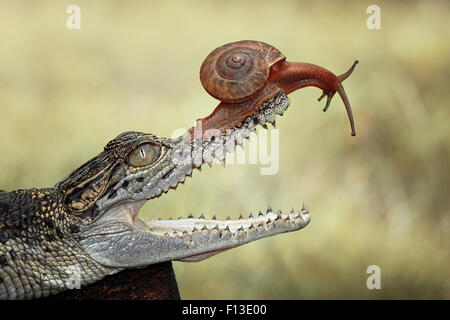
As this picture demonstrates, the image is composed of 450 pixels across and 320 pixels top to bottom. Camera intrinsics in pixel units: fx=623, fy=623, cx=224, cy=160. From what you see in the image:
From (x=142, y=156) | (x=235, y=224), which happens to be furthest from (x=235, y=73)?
(x=235, y=224)

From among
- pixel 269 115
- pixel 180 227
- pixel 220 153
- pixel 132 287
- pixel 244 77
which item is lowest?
pixel 132 287

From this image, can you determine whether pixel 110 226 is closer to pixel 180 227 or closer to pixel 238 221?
pixel 180 227

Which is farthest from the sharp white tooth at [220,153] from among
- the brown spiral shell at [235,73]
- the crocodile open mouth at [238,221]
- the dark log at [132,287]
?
the dark log at [132,287]

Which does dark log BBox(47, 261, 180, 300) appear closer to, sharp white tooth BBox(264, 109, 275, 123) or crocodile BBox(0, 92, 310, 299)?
crocodile BBox(0, 92, 310, 299)

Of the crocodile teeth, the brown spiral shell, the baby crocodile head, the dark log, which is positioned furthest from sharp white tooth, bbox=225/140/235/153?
the dark log

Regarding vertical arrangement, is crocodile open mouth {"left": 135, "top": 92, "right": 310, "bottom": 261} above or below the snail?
below

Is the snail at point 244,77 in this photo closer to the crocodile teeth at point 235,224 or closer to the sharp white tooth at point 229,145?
the sharp white tooth at point 229,145

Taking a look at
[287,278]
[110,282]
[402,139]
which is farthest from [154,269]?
[402,139]
